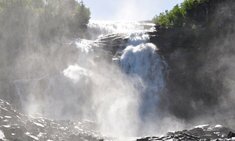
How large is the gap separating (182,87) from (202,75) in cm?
398

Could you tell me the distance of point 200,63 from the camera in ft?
251

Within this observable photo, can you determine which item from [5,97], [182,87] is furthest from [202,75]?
[5,97]

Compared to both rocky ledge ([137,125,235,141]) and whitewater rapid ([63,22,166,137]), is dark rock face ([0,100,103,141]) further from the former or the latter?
whitewater rapid ([63,22,166,137])

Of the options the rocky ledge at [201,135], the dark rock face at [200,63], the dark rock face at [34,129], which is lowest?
the rocky ledge at [201,135]

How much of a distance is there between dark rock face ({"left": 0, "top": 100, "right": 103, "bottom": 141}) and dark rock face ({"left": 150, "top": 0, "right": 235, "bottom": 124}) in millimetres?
22394

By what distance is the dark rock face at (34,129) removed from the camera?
45.6 metres

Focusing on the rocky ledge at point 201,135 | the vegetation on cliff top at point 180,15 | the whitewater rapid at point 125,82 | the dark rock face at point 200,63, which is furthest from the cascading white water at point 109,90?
the rocky ledge at point 201,135

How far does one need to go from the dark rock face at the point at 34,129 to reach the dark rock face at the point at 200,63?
73.5ft

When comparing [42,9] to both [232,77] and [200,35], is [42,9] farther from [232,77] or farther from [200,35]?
[232,77]

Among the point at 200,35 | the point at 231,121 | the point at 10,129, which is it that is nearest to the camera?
the point at 10,129

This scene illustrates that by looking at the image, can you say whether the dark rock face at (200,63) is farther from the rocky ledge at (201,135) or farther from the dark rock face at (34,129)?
the rocky ledge at (201,135)

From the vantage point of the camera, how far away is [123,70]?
75.1 metres

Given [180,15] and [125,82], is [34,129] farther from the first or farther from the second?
[180,15]

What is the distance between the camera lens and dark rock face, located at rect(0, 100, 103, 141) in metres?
45.6
